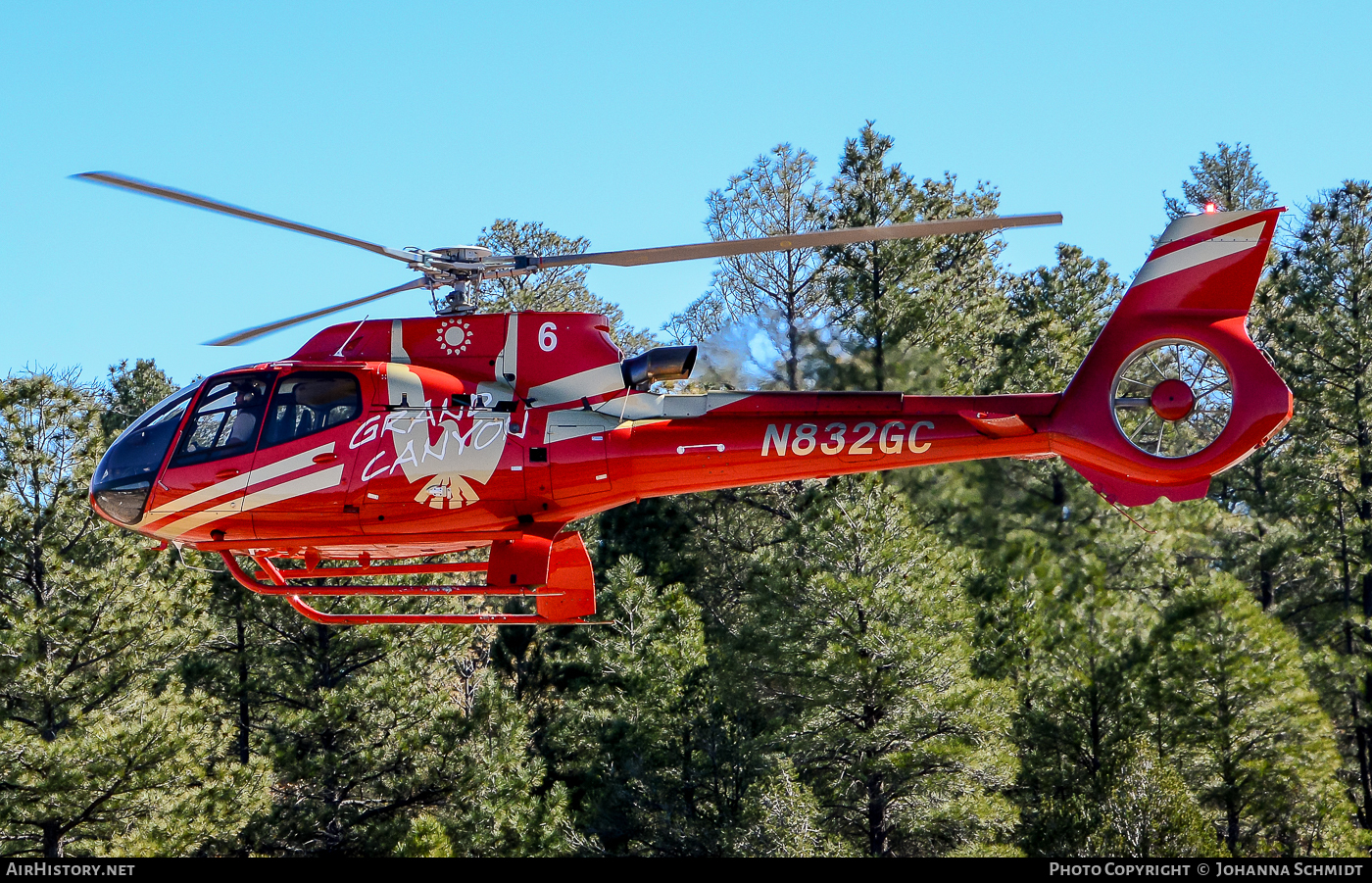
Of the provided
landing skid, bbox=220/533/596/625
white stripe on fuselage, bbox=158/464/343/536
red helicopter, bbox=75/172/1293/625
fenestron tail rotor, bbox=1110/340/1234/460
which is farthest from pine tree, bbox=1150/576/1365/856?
white stripe on fuselage, bbox=158/464/343/536

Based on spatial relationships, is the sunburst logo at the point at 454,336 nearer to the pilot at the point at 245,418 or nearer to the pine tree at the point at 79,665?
the pilot at the point at 245,418

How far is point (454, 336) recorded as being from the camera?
13195mm

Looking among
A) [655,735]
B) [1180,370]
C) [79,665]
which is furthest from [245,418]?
[655,735]

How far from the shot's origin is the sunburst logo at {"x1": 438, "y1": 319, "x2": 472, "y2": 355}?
1316 centimetres

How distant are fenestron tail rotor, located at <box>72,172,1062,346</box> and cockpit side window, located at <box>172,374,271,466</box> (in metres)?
0.56

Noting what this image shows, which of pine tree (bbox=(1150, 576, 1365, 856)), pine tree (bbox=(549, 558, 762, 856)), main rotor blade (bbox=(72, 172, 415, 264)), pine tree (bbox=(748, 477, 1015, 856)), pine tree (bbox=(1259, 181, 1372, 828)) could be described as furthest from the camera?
pine tree (bbox=(1259, 181, 1372, 828))

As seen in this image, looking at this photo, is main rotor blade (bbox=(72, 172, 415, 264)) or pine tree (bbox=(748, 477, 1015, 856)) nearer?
main rotor blade (bbox=(72, 172, 415, 264))

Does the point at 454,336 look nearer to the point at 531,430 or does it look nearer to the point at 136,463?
the point at 531,430

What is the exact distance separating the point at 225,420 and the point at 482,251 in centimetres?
289

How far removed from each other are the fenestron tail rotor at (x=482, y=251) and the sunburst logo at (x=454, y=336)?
37cm

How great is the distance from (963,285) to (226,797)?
69.4 ft

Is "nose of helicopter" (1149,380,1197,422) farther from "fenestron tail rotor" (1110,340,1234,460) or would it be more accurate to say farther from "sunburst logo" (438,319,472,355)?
"sunburst logo" (438,319,472,355)

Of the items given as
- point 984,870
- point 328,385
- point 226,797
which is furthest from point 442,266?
point 226,797

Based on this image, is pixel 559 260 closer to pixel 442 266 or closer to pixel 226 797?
pixel 442 266
